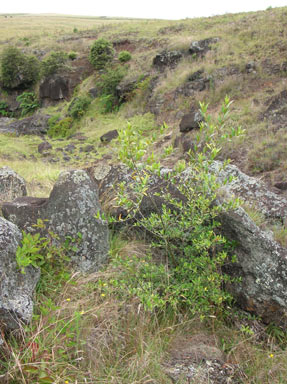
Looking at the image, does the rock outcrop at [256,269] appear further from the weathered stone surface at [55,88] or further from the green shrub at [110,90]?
the weathered stone surface at [55,88]

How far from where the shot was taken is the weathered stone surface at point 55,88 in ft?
72.2

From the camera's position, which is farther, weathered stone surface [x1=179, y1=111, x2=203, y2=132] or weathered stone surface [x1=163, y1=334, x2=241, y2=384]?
weathered stone surface [x1=179, y1=111, x2=203, y2=132]

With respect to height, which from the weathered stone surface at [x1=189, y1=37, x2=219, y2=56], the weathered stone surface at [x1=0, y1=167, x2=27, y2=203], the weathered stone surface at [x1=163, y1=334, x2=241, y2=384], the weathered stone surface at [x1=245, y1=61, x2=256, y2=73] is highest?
the weathered stone surface at [x1=189, y1=37, x2=219, y2=56]

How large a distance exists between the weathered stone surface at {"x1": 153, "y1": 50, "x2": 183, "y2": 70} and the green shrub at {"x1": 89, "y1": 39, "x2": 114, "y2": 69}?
169 inches

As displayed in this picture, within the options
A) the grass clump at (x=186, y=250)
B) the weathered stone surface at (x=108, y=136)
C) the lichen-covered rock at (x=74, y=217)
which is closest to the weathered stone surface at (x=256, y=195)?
the grass clump at (x=186, y=250)

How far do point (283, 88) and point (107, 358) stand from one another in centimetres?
1259

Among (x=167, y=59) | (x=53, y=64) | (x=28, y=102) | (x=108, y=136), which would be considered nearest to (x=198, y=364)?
(x=108, y=136)

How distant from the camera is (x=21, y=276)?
8.25ft

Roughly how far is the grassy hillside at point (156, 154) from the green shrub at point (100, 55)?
0.89m

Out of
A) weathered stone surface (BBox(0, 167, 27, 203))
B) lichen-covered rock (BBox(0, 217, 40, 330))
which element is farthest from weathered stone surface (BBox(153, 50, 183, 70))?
lichen-covered rock (BBox(0, 217, 40, 330))

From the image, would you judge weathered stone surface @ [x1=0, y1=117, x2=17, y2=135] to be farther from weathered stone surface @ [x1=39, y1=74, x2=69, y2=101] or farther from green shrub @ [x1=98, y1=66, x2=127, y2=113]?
green shrub @ [x1=98, y1=66, x2=127, y2=113]

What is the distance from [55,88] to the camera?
2203cm

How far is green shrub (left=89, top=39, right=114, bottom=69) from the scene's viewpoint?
2227 cm

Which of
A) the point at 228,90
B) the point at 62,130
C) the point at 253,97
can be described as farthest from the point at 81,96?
the point at 253,97
